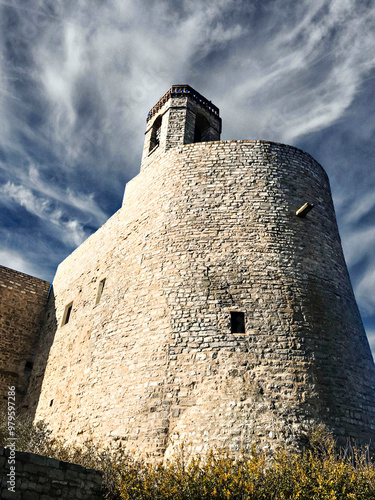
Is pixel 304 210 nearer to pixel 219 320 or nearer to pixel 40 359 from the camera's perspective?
pixel 219 320

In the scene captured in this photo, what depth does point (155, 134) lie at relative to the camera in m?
15.3

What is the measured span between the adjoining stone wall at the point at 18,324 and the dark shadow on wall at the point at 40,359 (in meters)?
0.29

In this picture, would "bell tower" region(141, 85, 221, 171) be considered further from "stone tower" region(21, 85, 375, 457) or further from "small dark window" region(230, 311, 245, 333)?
"small dark window" region(230, 311, 245, 333)

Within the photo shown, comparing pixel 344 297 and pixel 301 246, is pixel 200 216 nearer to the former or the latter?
pixel 301 246

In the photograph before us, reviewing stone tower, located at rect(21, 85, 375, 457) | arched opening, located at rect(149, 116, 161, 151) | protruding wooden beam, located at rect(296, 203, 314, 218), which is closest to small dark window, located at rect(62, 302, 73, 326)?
stone tower, located at rect(21, 85, 375, 457)

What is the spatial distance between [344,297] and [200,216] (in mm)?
3831

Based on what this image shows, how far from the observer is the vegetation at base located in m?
5.45

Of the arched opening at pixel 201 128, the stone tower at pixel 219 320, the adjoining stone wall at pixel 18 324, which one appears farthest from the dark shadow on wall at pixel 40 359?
the arched opening at pixel 201 128

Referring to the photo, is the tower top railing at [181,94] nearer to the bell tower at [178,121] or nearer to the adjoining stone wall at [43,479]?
the bell tower at [178,121]

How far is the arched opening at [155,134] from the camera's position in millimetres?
14842

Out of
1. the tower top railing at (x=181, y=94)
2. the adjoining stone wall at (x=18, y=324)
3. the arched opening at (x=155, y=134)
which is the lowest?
the adjoining stone wall at (x=18, y=324)

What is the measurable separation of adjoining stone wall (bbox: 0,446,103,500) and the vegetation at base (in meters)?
0.30

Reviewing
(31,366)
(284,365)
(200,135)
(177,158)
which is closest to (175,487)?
(284,365)

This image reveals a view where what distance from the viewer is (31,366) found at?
14.7 meters
